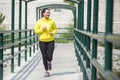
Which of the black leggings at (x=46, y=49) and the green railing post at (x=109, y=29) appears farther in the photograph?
the black leggings at (x=46, y=49)

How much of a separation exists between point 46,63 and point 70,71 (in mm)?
1026

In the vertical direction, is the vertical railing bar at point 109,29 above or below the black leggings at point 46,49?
above

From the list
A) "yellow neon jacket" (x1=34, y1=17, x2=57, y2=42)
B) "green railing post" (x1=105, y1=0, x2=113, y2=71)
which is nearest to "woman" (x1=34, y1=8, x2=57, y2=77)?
"yellow neon jacket" (x1=34, y1=17, x2=57, y2=42)

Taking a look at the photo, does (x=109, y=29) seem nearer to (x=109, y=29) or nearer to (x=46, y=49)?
(x=109, y=29)

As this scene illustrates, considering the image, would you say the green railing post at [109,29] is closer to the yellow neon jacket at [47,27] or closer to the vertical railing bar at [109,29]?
the vertical railing bar at [109,29]

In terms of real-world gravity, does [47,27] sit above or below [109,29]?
below

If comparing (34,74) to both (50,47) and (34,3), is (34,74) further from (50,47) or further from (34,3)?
(34,3)

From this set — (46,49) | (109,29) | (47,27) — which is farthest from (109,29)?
(46,49)

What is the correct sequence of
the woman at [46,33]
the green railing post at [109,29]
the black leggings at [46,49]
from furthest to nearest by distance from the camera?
1. the black leggings at [46,49]
2. the woman at [46,33]
3. the green railing post at [109,29]

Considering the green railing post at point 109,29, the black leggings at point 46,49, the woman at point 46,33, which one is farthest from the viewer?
the black leggings at point 46,49

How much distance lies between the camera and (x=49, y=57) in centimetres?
951

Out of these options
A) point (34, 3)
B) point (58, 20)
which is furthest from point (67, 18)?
point (34, 3)

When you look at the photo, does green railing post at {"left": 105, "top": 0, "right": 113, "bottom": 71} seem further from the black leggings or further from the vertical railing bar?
the black leggings

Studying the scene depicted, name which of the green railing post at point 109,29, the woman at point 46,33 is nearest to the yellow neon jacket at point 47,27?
the woman at point 46,33
